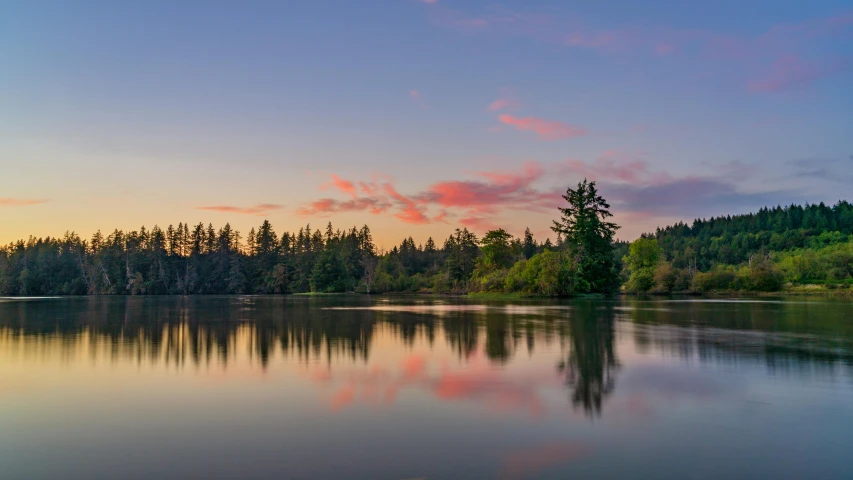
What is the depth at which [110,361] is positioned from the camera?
15.3m

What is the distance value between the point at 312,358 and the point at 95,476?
930 centimetres

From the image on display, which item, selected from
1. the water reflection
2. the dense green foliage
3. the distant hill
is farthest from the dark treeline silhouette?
the water reflection

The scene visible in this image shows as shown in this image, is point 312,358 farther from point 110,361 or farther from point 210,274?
point 210,274

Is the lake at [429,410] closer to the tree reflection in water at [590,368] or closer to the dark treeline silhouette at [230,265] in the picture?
the tree reflection in water at [590,368]

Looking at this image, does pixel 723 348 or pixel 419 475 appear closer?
pixel 419 475

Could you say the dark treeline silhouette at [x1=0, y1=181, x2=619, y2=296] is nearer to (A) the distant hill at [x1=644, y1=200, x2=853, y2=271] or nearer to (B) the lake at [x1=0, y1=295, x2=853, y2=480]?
(A) the distant hill at [x1=644, y1=200, x2=853, y2=271]

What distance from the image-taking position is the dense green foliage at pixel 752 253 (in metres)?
79.7

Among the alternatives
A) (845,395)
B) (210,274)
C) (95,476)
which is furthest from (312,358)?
(210,274)

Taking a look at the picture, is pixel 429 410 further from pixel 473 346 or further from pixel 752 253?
pixel 752 253

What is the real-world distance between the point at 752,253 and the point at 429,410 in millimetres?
137522

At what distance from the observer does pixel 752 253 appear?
12412 centimetres

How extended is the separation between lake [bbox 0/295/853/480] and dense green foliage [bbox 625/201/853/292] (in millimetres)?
66842

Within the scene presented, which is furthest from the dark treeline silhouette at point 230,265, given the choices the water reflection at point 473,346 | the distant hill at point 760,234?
the water reflection at point 473,346

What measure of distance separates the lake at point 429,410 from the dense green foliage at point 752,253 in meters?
66.8
